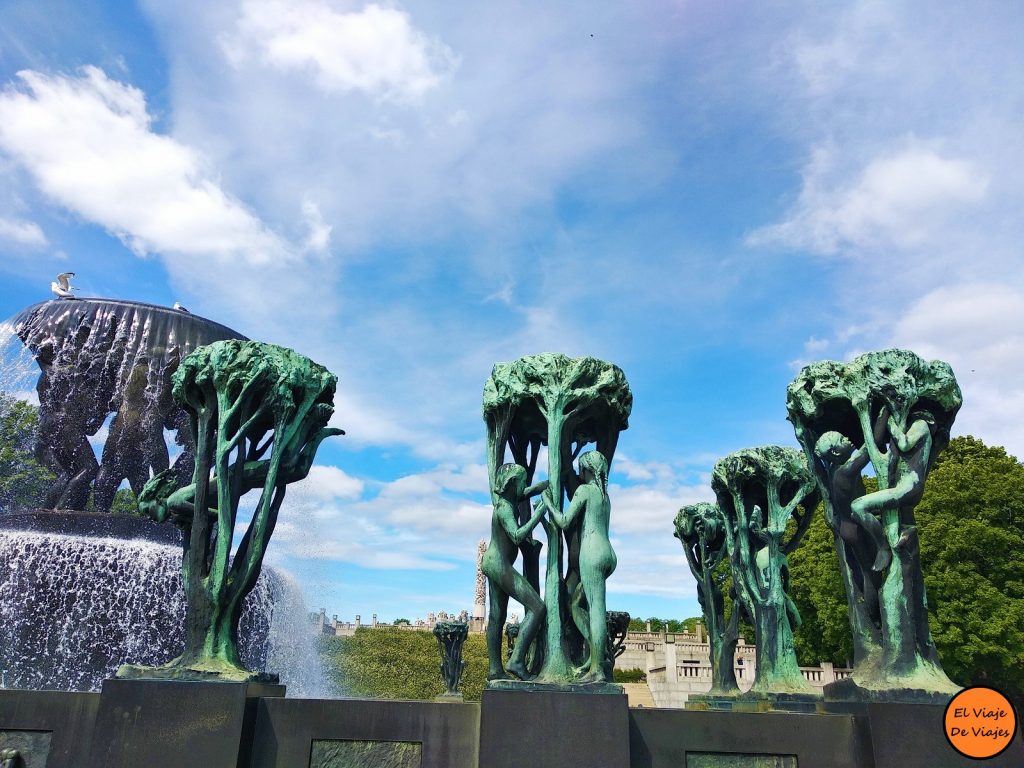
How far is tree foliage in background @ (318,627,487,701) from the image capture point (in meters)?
30.5

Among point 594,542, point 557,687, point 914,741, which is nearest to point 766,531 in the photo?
point 914,741

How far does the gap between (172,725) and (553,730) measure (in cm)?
336

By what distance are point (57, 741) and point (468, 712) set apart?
12.1 feet

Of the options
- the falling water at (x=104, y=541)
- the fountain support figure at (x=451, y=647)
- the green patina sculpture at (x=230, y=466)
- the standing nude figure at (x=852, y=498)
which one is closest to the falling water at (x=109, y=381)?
the falling water at (x=104, y=541)

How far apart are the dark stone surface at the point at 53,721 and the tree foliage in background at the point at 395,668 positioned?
78.4 feet

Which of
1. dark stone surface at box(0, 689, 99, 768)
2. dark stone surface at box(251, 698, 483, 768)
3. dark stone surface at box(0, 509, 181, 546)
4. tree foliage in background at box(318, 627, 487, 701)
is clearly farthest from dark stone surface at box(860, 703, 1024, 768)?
tree foliage in background at box(318, 627, 487, 701)

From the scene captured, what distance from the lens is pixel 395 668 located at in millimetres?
31484

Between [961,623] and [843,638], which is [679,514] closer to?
[961,623]

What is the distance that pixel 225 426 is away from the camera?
24.8ft

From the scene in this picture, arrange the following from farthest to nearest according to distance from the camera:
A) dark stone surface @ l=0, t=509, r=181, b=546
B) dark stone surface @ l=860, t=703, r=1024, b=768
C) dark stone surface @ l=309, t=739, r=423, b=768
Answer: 1. dark stone surface @ l=0, t=509, r=181, b=546
2. dark stone surface @ l=860, t=703, r=1024, b=768
3. dark stone surface @ l=309, t=739, r=423, b=768

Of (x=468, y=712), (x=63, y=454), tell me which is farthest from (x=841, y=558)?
(x=63, y=454)

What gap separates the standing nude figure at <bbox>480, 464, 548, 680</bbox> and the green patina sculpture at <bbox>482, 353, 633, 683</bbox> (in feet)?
0.03

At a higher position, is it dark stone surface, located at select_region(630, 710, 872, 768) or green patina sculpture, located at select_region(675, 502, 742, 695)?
green patina sculpture, located at select_region(675, 502, 742, 695)

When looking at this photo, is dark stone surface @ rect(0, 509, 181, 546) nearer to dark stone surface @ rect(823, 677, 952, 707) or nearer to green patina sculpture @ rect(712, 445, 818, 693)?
green patina sculpture @ rect(712, 445, 818, 693)
